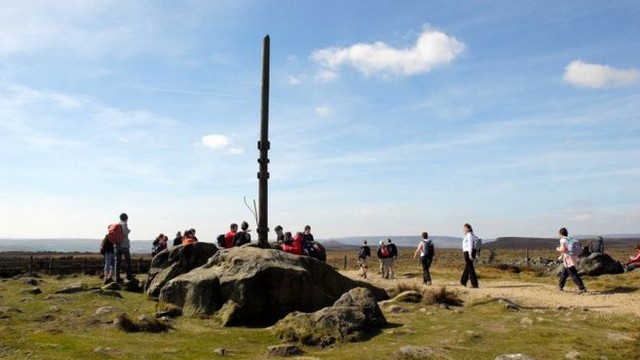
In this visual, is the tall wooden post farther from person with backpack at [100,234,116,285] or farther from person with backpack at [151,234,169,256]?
person with backpack at [151,234,169,256]

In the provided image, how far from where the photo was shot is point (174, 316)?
15.3 m

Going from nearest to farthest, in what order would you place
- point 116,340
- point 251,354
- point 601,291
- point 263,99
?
point 251,354, point 116,340, point 601,291, point 263,99

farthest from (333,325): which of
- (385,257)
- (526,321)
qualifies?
(385,257)

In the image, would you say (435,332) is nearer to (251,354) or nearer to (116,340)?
(251,354)

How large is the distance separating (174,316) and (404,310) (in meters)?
6.50

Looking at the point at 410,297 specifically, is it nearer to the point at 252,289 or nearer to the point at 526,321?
the point at 526,321

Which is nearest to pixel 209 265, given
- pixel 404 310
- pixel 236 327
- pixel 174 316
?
pixel 174 316

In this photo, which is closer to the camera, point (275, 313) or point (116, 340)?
point (116, 340)

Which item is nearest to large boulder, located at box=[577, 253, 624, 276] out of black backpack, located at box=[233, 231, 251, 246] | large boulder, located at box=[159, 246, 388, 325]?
large boulder, located at box=[159, 246, 388, 325]

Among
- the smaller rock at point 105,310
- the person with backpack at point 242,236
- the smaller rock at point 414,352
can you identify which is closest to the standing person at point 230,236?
the person with backpack at point 242,236

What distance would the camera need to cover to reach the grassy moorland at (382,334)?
33.9 feet

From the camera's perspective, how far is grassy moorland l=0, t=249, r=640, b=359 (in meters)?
10.3

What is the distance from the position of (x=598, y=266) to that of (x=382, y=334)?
18749mm

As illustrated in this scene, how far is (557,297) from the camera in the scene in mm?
18172
